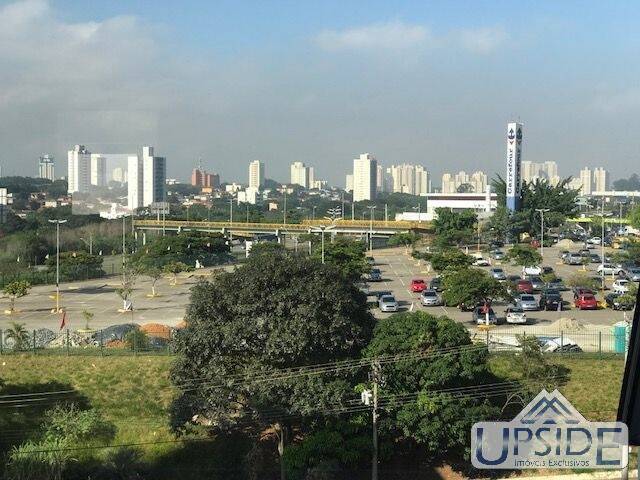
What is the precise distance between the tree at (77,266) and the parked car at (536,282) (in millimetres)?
11599

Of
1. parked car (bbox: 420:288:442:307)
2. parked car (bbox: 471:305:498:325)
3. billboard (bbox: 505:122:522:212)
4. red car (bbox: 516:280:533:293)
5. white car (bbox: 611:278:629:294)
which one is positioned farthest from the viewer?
billboard (bbox: 505:122:522:212)

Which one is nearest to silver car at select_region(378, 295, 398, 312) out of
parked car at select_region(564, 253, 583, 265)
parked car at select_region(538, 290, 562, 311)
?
parked car at select_region(538, 290, 562, 311)

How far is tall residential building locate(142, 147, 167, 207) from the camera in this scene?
37.7 metres

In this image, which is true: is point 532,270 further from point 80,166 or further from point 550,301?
point 80,166

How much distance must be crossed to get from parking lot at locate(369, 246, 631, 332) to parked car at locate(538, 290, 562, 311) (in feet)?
0.60

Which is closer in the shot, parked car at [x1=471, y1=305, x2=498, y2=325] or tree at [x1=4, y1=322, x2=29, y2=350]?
tree at [x1=4, y1=322, x2=29, y2=350]

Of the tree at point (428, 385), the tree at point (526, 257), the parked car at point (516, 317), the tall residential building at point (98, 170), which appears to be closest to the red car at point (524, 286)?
the tree at point (526, 257)

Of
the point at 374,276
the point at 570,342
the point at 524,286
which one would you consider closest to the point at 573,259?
the point at 374,276

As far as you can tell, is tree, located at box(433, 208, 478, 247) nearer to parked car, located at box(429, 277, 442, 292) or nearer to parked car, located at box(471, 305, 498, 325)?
parked car, located at box(429, 277, 442, 292)

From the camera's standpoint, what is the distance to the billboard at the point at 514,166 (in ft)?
115

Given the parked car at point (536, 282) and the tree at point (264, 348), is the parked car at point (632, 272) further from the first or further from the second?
the tree at point (264, 348)

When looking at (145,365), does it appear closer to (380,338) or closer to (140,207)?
(380,338)

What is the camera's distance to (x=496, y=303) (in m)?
15.2

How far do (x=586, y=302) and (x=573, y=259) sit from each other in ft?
31.0
